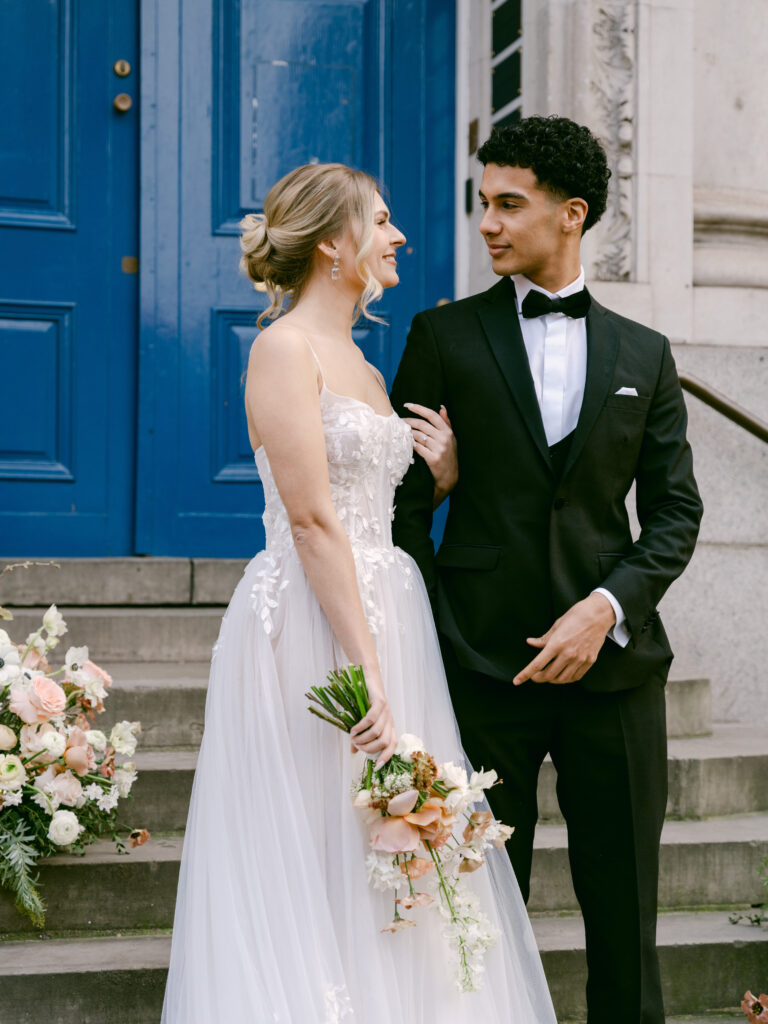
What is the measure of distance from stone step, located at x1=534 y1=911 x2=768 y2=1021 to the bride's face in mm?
1884

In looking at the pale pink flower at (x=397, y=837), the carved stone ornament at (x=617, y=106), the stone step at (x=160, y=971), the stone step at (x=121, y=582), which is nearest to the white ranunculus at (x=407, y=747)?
the pale pink flower at (x=397, y=837)

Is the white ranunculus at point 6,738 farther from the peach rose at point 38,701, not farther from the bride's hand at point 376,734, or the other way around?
the bride's hand at point 376,734

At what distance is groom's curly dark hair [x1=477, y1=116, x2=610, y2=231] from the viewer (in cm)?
269

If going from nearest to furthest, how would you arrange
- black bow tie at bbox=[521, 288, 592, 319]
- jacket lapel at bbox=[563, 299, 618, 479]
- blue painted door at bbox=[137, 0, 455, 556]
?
1. jacket lapel at bbox=[563, 299, 618, 479]
2. black bow tie at bbox=[521, 288, 592, 319]
3. blue painted door at bbox=[137, 0, 455, 556]

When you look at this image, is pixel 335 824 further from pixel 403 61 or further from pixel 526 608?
pixel 403 61

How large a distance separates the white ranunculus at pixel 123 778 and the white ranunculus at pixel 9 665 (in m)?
0.39

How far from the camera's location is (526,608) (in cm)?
269

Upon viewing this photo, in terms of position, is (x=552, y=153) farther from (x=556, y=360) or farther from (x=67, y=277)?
(x=67, y=277)

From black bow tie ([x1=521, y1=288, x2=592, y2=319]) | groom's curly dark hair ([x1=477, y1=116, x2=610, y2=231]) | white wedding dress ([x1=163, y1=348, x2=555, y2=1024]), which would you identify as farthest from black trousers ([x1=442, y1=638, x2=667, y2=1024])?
groom's curly dark hair ([x1=477, y1=116, x2=610, y2=231])

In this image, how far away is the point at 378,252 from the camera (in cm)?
271

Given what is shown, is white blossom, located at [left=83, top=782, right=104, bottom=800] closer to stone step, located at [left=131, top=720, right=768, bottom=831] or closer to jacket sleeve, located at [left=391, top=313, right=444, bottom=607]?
stone step, located at [left=131, top=720, right=768, bottom=831]

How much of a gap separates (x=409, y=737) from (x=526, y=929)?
0.64 meters

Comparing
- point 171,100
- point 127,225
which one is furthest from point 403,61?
point 127,225

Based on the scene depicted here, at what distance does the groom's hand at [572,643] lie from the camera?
2.55m
